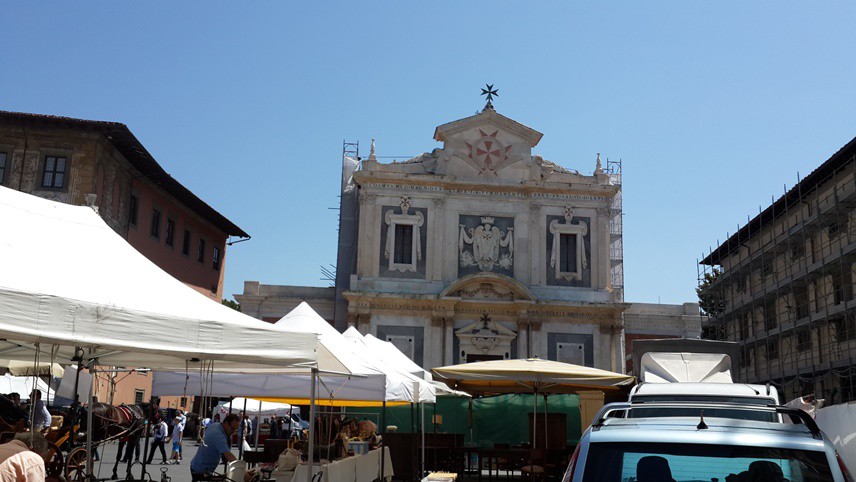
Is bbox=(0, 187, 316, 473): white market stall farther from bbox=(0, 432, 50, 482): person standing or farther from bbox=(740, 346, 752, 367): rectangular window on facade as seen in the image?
bbox=(740, 346, 752, 367): rectangular window on facade

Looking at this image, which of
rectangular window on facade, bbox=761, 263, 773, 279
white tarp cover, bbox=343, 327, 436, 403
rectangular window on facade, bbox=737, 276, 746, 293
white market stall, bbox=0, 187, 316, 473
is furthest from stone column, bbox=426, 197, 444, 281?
white market stall, bbox=0, 187, 316, 473

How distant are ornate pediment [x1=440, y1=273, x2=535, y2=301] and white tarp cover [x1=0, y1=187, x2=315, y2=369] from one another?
1059 inches

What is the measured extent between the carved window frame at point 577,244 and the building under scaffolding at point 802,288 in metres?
7.99

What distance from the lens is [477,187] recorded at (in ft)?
121

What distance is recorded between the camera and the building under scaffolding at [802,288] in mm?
30203

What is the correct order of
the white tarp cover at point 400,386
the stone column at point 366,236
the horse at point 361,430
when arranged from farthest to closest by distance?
the stone column at point 366,236 < the horse at point 361,430 < the white tarp cover at point 400,386

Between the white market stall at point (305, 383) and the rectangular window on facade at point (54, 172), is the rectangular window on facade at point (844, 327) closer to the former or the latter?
the white market stall at point (305, 383)

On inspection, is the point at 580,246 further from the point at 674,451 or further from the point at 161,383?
the point at 674,451

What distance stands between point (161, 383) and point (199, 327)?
6.51 metres

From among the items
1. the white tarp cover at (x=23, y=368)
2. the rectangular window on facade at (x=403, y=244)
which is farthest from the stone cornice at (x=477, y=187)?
the white tarp cover at (x=23, y=368)

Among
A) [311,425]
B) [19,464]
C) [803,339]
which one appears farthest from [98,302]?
[803,339]

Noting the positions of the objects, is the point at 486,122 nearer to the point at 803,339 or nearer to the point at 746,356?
the point at 803,339

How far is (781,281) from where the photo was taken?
35594mm

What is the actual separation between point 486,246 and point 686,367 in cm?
2179
